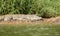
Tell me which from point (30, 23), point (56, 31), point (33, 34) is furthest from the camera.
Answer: point (30, 23)

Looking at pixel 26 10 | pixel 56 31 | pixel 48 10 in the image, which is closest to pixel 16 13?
pixel 26 10

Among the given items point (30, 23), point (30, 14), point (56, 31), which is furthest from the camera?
point (30, 14)

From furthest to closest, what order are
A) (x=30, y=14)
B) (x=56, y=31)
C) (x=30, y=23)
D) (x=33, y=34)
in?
(x=30, y=14) → (x=30, y=23) → (x=56, y=31) → (x=33, y=34)

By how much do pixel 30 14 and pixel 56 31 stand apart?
4.58 m

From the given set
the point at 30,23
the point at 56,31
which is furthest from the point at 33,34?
the point at 30,23

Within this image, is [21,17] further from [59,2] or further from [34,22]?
[59,2]

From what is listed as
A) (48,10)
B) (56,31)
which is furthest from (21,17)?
(56,31)

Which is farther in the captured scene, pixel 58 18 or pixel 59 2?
pixel 59 2

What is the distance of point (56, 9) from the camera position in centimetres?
1630

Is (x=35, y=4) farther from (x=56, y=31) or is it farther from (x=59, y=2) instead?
(x=56, y=31)

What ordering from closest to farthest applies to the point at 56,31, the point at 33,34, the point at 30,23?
the point at 33,34, the point at 56,31, the point at 30,23

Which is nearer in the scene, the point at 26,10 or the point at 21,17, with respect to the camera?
the point at 21,17

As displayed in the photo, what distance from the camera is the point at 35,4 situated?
640 inches

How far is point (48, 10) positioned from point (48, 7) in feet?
0.79
